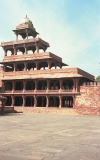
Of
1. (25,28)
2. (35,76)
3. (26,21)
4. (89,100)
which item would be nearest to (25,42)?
(25,28)

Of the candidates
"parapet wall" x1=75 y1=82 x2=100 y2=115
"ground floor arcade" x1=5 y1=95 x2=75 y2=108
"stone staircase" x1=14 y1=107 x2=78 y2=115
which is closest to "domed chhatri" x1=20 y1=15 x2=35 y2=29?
"ground floor arcade" x1=5 y1=95 x2=75 y2=108

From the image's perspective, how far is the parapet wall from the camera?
30.7 metres

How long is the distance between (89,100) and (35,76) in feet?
41.8

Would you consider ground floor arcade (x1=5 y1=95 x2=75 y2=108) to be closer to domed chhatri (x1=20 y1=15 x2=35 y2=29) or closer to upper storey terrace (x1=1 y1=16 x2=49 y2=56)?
upper storey terrace (x1=1 y1=16 x2=49 y2=56)

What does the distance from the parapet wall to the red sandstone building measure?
959 mm

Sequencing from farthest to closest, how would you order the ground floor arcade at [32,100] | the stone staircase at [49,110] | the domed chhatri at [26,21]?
the domed chhatri at [26,21] → the ground floor arcade at [32,100] → the stone staircase at [49,110]

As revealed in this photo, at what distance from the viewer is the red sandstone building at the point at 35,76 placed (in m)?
35.2

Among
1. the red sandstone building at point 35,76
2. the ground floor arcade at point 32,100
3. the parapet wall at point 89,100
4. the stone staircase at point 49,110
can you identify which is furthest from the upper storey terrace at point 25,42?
the parapet wall at point 89,100

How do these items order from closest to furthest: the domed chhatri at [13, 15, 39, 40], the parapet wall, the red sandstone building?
the parapet wall
the red sandstone building
the domed chhatri at [13, 15, 39, 40]

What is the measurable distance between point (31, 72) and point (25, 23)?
14.7 metres

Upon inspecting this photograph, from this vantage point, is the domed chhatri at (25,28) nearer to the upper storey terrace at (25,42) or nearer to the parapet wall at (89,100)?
the upper storey terrace at (25,42)

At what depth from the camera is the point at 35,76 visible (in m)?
38.2

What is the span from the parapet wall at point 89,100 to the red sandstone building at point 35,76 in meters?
0.96

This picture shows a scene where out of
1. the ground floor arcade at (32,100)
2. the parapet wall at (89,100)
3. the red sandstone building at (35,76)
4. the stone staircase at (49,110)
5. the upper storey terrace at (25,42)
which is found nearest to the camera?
the parapet wall at (89,100)
